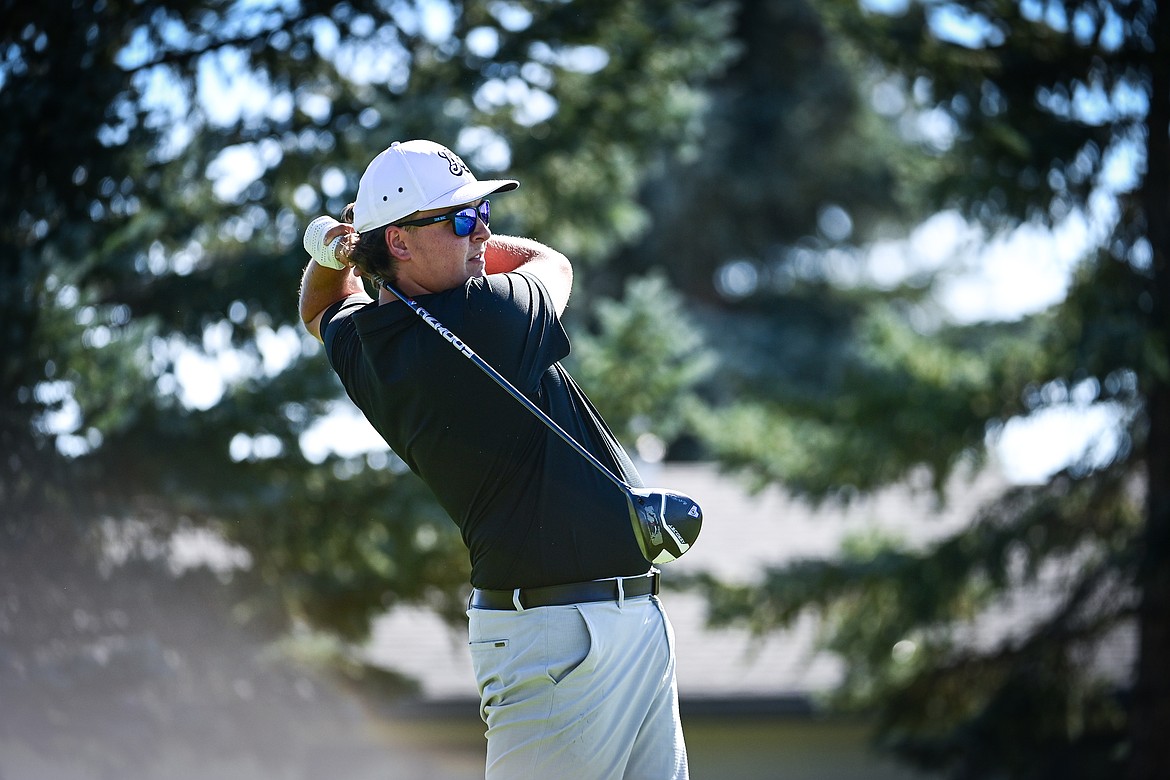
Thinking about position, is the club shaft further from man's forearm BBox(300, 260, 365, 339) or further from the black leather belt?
man's forearm BBox(300, 260, 365, 339)

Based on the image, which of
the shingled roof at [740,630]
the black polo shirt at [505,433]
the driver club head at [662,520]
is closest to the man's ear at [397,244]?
the black polo shirt at [505,433]

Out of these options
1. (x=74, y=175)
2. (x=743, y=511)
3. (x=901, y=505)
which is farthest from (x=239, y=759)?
(x=901, y=505)

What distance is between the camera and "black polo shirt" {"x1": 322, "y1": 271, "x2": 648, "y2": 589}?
3.21 metres

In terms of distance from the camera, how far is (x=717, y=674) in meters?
11.3

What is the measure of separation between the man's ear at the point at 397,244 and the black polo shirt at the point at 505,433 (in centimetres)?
15

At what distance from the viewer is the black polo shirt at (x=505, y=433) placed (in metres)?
3.21

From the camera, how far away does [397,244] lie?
340 centimetres

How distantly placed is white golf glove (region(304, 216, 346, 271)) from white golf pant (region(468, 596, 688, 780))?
1.05 m

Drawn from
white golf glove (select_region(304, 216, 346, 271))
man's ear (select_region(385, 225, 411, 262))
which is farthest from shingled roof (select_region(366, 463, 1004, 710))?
man's ear (select_region(385, 225, 411, 262))

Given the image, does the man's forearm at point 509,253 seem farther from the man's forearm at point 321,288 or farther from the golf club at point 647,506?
the golf club at point 647,506

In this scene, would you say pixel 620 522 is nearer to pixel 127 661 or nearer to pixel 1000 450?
pixel 127 661

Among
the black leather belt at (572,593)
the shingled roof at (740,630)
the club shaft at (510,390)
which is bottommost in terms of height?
the shingled roof at (740,630)

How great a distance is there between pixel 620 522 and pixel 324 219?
4.12ft

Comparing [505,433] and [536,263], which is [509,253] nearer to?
[536,263]
